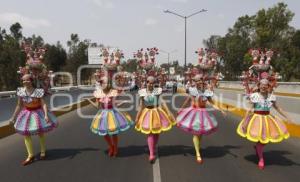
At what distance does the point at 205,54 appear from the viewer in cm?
965

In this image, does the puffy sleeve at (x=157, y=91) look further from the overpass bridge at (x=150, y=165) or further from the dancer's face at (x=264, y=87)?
the dancer's face at (x=264, y=87)

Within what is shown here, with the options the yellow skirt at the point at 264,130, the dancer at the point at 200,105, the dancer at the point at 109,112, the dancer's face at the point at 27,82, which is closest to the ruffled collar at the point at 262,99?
the yellow skirt at the point at 264,130

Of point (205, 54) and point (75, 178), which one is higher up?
point (205, 54)

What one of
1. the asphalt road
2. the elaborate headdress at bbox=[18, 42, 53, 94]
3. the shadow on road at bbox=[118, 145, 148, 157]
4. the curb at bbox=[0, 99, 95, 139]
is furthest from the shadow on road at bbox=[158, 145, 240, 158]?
the curb at bbox=[0, 99, 95, 139]

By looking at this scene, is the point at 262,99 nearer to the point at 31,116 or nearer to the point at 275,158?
the point at 275,158

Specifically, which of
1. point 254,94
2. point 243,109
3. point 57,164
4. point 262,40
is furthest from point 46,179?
point 262,40

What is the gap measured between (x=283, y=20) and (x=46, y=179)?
7717 cm

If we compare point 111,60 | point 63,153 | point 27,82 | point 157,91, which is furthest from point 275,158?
point 27,82

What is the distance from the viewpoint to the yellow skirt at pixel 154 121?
359 inches

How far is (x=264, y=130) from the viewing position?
332 inches

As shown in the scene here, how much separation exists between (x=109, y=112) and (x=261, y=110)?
10.6 feet

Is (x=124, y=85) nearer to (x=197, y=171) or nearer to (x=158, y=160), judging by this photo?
(x=158, y=160)

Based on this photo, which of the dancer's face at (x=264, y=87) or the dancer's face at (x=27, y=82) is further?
the dancer's face at (x=27, y=82)

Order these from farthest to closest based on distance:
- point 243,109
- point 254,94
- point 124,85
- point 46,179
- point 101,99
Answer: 1. point 243,109
2. point 124,85
3. point 101,99
4. point 254,94
5. point 46,179
